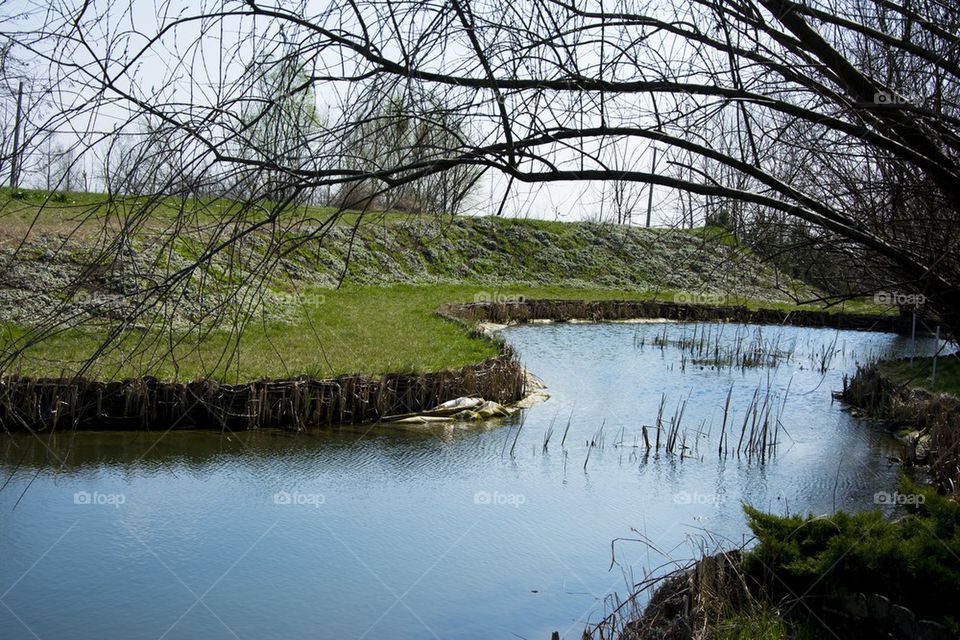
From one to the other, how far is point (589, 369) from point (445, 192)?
1303 cm

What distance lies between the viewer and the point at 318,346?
1368 cm

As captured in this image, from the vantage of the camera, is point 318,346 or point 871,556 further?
point 318,346

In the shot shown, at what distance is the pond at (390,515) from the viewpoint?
5668mm

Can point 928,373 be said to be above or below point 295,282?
below

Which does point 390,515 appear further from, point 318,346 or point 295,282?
point 295,282

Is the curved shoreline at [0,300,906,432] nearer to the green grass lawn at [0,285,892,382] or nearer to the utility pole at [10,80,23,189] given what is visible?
the green grass lawn at [0,285,892,382]

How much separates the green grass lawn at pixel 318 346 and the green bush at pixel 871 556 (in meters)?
3.47

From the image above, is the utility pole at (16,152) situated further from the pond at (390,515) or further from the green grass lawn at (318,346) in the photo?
the green grass lawn at (318,346)

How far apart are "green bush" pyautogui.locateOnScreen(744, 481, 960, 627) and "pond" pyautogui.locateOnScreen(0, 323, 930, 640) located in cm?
94

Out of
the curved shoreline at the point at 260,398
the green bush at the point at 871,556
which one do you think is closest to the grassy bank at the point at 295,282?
the curved shoreline at the point at 260,398

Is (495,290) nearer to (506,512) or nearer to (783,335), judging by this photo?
(783,335)

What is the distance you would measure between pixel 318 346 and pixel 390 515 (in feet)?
21.3

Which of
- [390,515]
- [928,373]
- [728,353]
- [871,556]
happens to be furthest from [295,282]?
[871,556]

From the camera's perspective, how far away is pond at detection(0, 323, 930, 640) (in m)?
5.67
